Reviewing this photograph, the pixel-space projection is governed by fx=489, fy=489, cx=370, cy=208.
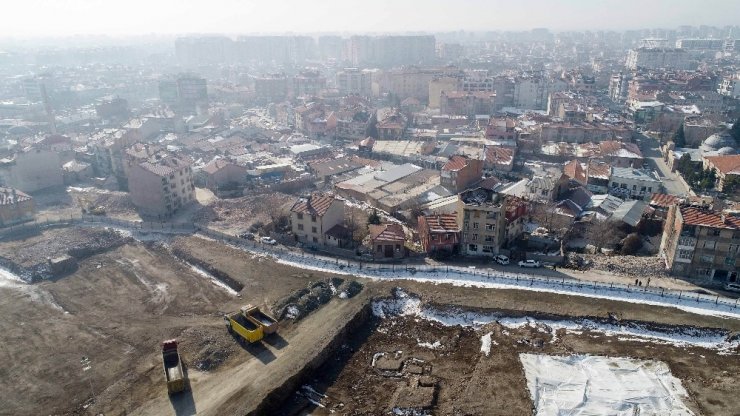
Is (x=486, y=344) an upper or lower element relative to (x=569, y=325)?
lower

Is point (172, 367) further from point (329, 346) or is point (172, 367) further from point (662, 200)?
point (662, 200)

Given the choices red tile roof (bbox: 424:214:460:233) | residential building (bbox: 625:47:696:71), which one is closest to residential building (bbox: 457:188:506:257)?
red tile roof (bbox: 424:214:460:233)

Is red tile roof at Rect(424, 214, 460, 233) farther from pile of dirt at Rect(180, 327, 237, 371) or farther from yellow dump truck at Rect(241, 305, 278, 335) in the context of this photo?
pile of dirt at Rect(180, 327, 237, 371)

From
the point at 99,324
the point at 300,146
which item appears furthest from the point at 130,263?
the point at 300,146

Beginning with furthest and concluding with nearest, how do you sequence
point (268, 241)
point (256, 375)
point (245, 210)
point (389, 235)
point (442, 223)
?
point (245, 210)
point (268, 241)
point (442, 223)
point (389, 235)
point (256, 375)

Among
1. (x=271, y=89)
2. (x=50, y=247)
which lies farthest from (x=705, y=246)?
(x=271, y=89)

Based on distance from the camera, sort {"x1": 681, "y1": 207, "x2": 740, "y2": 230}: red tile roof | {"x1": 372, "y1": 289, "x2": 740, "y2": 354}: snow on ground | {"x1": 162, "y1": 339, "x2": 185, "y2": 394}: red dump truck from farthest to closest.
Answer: {"x1": 681, "y1": 207, "x2": 740, "y2": 230}: red tile roof, {"x1": 372, "y1": 289, "x2": 740, "y2": 354}: snow on ground, {"x1": 162, "y1": 339, "x2": 185, "y2": 394}: red dump truck

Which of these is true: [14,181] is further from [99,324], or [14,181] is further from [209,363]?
[209,363]
